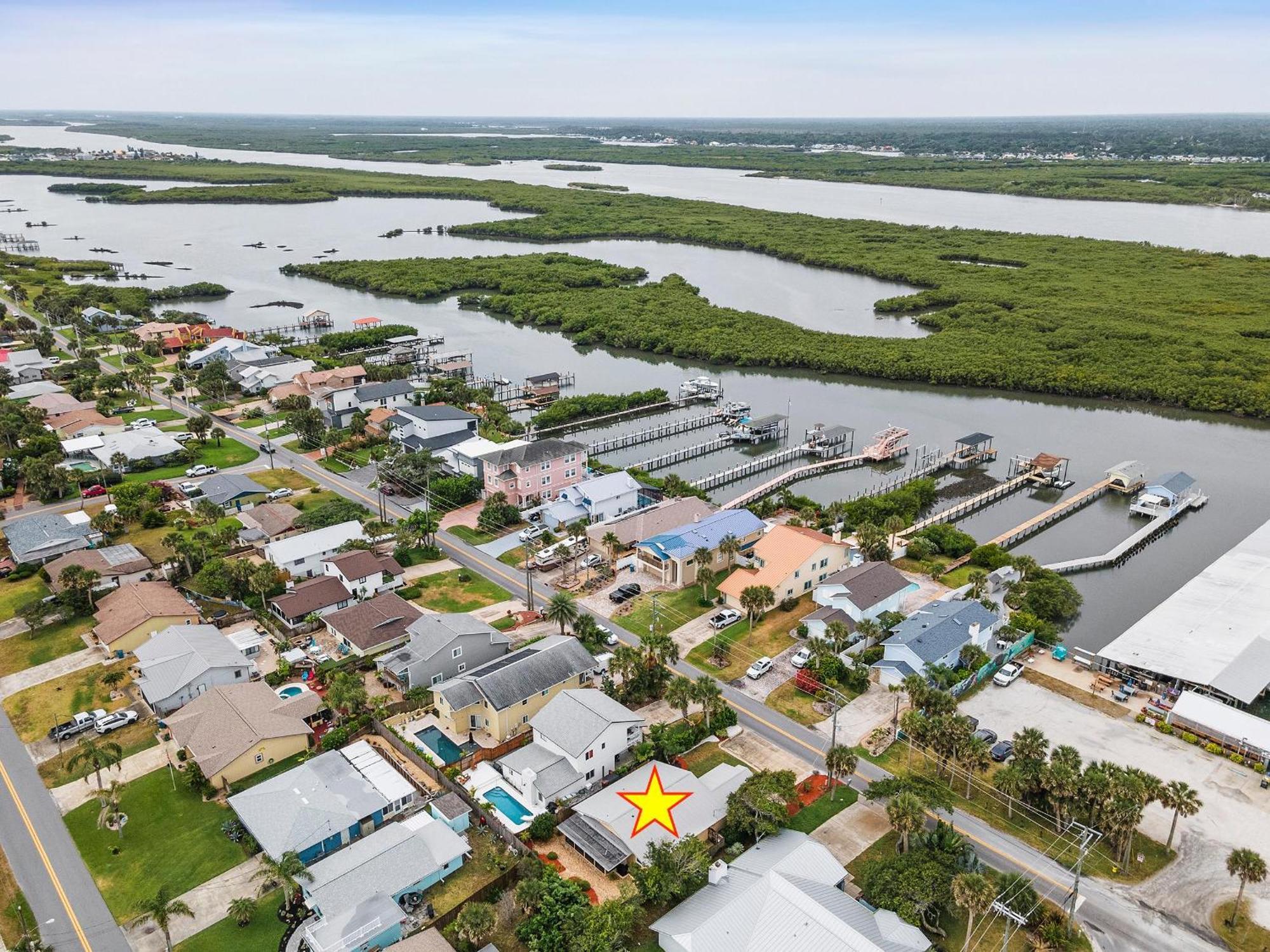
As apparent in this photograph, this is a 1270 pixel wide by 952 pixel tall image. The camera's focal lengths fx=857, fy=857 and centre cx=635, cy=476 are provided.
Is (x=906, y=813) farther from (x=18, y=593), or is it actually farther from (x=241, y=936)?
(x=18, y=593)

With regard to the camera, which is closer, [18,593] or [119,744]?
[119,744]

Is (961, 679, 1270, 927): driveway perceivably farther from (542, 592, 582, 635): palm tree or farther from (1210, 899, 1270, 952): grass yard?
(542, 592, 582, 635): palm tree

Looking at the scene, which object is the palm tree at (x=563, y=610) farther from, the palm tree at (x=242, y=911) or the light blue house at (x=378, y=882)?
the palm tree at (x=242, y=911)

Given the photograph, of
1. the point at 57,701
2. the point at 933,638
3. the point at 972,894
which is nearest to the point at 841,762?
the point at 972,894

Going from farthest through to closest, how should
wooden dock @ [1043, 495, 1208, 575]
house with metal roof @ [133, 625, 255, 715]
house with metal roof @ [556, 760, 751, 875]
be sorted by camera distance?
wooden dock @ [1043, 495, 1208, 575] → house with metal roof @ [133, 625, 255, 715] → house with metal roof @ [556, 760, 751, 875]

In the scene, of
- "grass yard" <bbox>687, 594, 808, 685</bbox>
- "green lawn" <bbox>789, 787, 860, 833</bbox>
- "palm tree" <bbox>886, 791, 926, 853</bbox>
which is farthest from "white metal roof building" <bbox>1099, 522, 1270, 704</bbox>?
"palm tree" <bbox>886, 791, 926, 853</bbox>

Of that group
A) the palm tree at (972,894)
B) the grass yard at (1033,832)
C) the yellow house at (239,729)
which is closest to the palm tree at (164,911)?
the yellow house at (239,729)
